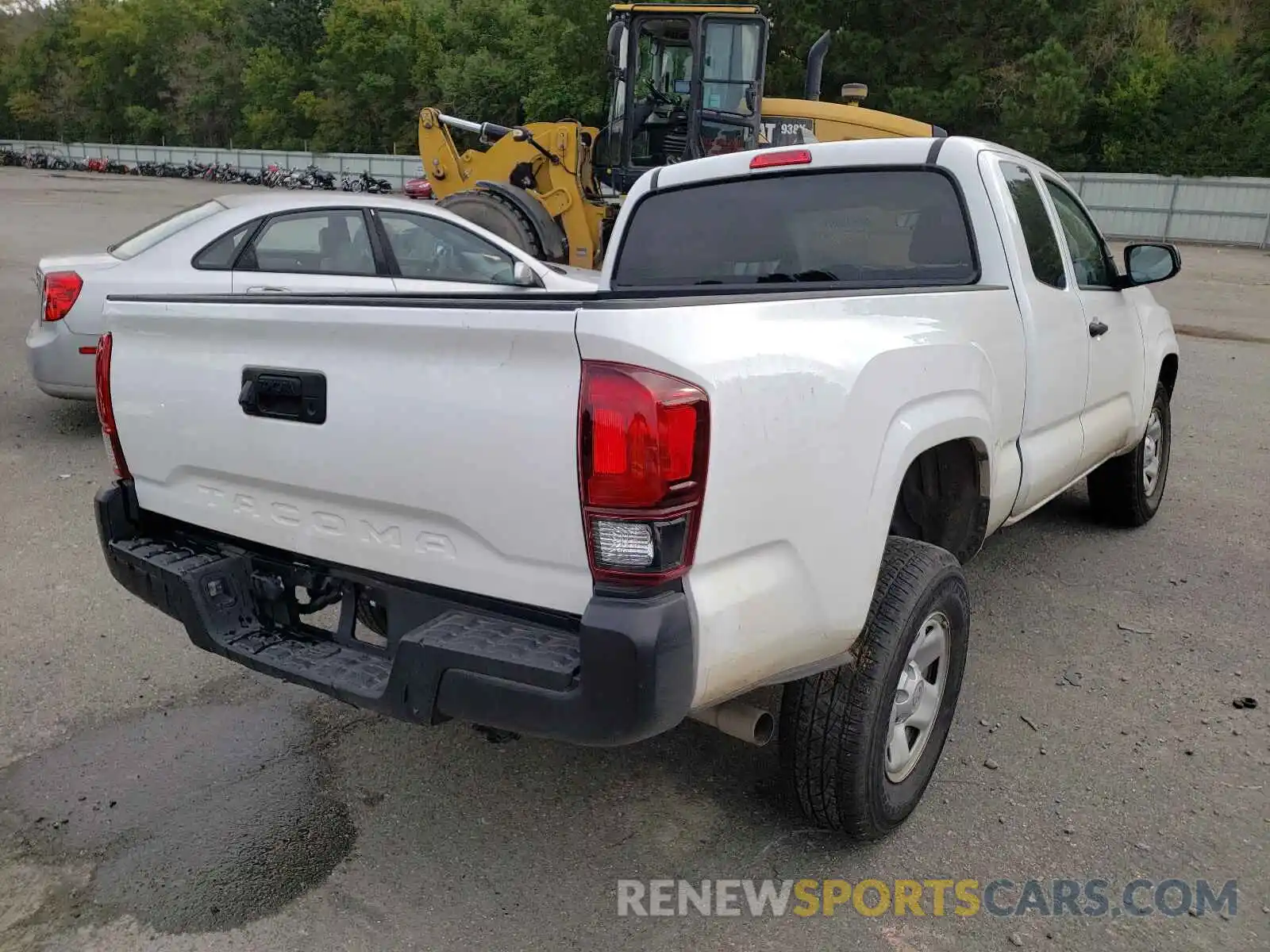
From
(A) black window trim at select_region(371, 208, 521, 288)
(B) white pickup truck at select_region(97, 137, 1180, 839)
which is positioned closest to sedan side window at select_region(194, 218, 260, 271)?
(A) black window trim at select_region(371, 208, 521, 288)

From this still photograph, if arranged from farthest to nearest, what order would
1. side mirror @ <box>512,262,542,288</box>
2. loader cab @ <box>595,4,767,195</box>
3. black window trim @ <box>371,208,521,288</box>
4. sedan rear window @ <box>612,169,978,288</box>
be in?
Answer: loader cab @ <box>595,4,767,195</box> < side mirror @ <box>512,262,542,288</box> < black window trim @ <box>371,208,521,288</box> < sedan rear window @ <box>612,169,978,288</box>

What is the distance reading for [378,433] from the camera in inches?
96.3

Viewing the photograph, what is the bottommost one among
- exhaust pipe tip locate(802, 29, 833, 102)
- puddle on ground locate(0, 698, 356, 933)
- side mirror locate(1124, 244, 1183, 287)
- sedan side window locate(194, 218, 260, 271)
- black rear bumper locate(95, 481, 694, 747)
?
puddle on ground locate(0, 698, 356, 933)

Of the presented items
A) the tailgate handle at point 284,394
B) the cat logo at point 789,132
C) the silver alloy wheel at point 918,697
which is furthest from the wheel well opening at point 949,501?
the cat logo at point 789,132

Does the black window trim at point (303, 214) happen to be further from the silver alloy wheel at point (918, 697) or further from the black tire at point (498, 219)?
the black tire at point (498, 219)

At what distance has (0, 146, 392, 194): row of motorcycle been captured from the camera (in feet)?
152

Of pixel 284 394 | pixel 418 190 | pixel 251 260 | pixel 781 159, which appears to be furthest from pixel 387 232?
pixel 418 190

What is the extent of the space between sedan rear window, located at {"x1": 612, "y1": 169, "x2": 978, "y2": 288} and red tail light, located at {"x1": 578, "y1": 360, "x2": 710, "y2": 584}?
184 cm

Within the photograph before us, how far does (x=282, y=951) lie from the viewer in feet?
8.09

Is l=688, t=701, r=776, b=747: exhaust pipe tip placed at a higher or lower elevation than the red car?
lower

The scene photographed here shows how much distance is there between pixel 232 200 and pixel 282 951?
17.9ft

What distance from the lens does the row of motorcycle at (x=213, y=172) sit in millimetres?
46316

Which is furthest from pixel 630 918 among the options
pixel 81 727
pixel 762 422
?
pixel 81 727

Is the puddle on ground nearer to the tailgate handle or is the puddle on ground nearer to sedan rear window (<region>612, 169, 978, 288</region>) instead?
the tailgate handle
